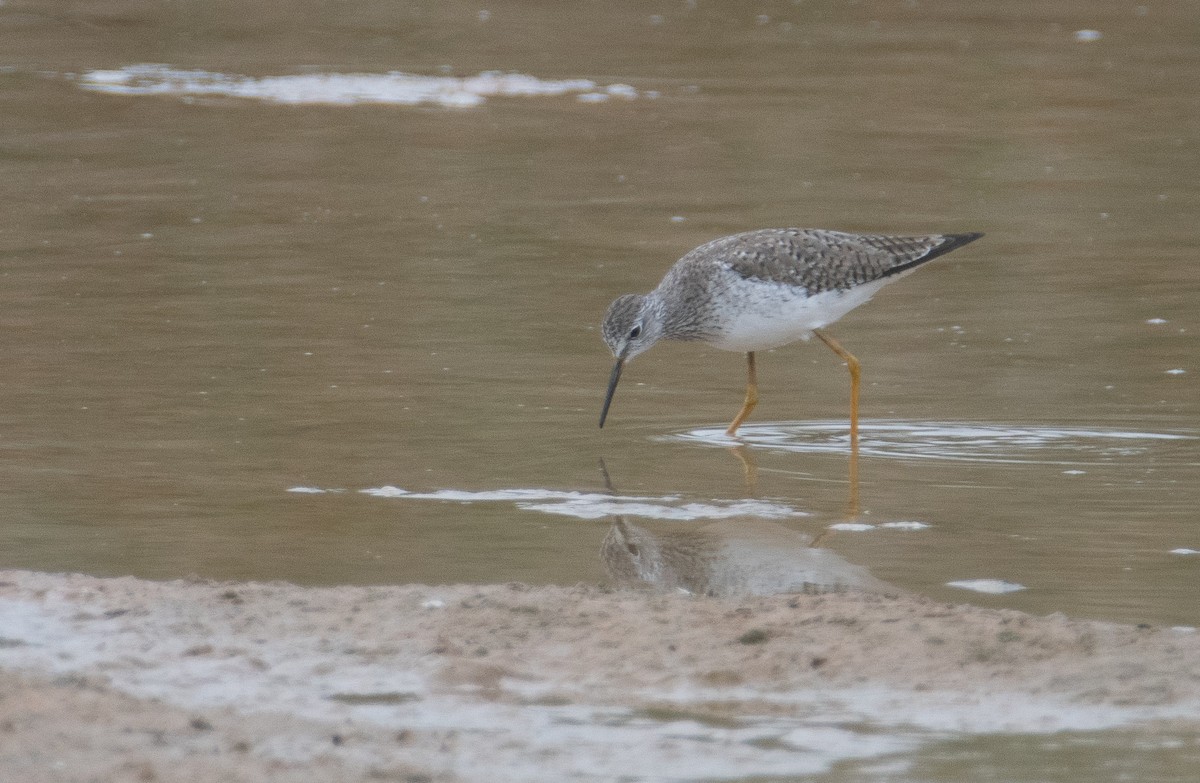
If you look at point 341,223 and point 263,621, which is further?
point 341,223

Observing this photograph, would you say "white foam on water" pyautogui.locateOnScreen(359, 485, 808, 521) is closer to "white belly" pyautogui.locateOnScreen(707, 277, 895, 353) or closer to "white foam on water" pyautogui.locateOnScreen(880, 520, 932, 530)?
"white foam on water" pyautogui.locateOnScreen(880, 520, 932, 530)

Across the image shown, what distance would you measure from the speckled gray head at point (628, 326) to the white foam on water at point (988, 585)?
2770mm

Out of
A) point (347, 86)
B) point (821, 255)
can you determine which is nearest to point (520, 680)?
point (821, 255)

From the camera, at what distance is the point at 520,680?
17.9 feet

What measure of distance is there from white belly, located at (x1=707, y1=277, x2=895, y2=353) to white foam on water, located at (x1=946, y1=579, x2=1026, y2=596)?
2.60m

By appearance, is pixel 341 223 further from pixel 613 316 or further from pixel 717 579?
pixel 717 579

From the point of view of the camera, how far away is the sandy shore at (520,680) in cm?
481

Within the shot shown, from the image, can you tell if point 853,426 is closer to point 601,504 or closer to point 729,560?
point 601,504

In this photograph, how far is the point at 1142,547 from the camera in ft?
23.1

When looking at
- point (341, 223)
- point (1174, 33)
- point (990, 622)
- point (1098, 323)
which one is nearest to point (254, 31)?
point (341, 223)

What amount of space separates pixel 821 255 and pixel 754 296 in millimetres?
487


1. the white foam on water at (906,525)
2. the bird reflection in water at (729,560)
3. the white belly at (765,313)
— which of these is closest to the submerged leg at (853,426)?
the white foam on water at (906,525)

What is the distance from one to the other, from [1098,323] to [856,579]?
4.81 metres

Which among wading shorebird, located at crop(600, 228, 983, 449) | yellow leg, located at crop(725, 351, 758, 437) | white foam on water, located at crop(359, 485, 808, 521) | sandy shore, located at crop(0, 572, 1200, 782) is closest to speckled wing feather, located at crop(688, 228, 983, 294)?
wading shorebird, located at crop(600, 228, 983, 449)
